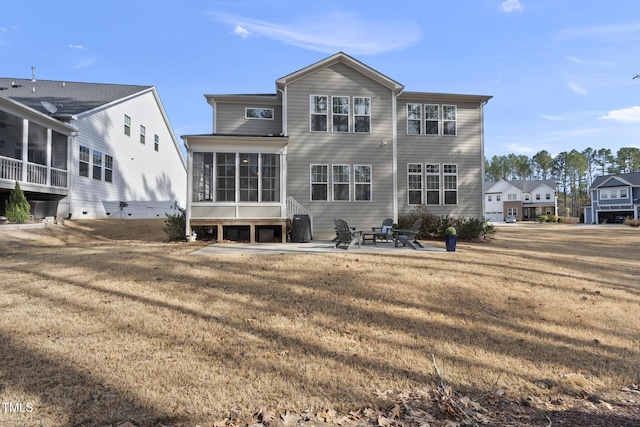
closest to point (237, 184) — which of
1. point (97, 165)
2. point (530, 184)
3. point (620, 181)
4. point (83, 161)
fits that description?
point (83, 161)

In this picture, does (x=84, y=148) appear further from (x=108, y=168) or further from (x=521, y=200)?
(x=521, y=200)

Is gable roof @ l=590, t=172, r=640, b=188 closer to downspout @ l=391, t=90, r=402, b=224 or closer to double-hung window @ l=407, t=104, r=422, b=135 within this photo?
double-hung window @ l=407, t=104, r=422, b=135

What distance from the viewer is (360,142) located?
1427cm

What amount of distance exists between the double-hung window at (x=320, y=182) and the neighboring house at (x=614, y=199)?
46.3m

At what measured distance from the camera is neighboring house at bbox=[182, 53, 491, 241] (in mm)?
13867

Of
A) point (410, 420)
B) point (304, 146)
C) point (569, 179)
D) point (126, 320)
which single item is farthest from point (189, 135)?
point (569, 179)

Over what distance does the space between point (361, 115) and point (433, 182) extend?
4.59 m

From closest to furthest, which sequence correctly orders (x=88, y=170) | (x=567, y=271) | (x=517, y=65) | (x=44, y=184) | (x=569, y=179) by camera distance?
(x=567, y=271), (x=44, y=184), (x=517, y=65), (x=88, y=170), (x=569, y=179)

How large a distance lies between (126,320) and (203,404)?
2098 mm

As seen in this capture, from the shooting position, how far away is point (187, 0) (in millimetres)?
12523

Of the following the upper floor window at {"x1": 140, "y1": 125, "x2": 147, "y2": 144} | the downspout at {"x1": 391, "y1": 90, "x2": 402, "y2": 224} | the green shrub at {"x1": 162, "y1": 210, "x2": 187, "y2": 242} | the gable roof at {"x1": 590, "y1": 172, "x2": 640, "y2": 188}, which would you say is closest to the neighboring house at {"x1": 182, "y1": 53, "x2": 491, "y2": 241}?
the downspout at {"x1": 391, "y1": 90, "x2": 402, "y2": 224}

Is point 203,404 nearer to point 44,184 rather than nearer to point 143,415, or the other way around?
point 143,415

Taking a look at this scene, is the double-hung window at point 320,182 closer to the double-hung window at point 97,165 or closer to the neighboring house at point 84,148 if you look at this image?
the neighboring house at point 84,148

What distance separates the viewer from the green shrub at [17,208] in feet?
37.5
